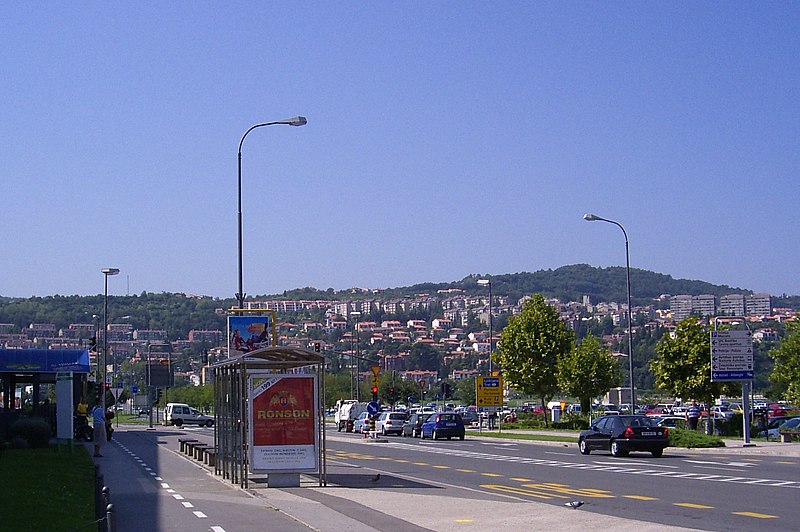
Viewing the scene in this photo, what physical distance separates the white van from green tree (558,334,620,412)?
30346 millimetres

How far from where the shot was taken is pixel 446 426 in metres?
54.0

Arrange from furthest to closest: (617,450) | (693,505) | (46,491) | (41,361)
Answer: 1. (41,361)
2. (617,450)
3. (46,491)
4. (693,505)

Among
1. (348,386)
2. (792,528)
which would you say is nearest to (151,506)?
(792,528)

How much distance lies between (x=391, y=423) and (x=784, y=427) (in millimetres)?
23863

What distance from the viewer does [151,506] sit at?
19.0m

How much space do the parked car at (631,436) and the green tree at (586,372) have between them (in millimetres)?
22904

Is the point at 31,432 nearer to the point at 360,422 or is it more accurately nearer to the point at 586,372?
the point at 360,422

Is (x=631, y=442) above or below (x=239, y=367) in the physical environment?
below

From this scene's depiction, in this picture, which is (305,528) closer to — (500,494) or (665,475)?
(500,494)

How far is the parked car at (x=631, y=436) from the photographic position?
35.6 m

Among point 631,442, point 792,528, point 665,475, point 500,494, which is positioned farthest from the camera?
point 631,442

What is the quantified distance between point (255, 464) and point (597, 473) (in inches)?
406

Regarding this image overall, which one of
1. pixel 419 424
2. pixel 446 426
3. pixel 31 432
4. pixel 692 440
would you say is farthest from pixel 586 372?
pixel 31 432

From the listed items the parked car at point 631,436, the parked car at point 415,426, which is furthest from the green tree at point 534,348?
the parked car at point 631,436
